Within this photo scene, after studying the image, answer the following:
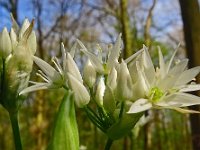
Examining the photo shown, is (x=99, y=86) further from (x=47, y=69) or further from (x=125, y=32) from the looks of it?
(x=125, y=32)

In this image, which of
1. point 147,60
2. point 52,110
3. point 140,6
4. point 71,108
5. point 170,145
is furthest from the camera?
point 170,145

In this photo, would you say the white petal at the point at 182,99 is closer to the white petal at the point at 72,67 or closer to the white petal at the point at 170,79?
the white petal at the point at 170,79

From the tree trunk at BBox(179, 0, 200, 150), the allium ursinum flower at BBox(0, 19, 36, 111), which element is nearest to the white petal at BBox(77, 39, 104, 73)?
the allium ursinum flower at BBox(0, 19, 36, 111)

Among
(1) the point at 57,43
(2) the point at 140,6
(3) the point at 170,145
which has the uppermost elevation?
(2) the point at 140,6

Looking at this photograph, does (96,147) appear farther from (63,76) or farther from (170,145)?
(63,76)

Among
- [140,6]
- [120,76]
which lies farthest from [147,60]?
[140,6]

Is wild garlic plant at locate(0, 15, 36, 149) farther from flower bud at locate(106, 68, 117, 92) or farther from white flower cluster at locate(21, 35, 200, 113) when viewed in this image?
flower bud at locate(106, 68, 117, 92)
